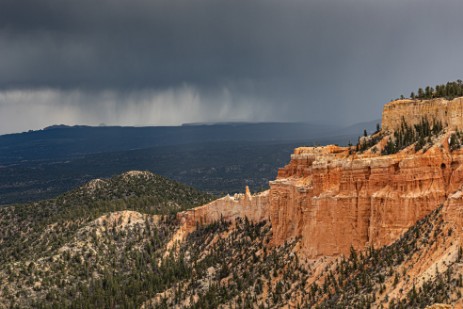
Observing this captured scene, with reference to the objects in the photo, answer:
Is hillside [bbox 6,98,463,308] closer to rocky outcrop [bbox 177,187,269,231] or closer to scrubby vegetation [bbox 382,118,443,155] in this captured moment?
scrubby vegetation [bbox 382,118,443,155]

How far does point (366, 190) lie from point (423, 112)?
16049 millimetres

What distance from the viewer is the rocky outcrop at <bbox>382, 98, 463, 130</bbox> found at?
104m

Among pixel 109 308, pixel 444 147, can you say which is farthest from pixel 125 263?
pixel 444 147

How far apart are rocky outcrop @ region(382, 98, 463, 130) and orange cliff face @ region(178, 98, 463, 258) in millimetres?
148

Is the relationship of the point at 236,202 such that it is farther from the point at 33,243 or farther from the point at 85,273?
the point at 33,243

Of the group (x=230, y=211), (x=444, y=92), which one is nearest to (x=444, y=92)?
(x=444, y=92)

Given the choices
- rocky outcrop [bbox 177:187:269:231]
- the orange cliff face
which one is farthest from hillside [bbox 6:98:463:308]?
rocky outcrop [bbox 177:187:269:231]

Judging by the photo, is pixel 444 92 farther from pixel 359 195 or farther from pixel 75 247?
pixel 75 247

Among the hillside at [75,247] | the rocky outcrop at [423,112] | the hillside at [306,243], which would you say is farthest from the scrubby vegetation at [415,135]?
the hillside at [75,247]

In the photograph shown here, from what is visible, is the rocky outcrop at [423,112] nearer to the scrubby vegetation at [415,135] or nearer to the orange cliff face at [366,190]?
the orange cliff face at [366,190]

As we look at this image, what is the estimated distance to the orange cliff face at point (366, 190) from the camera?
330 feet

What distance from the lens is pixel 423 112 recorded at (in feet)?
361

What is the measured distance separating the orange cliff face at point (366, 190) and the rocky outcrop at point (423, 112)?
148 millimetres

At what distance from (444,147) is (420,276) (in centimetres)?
2169
